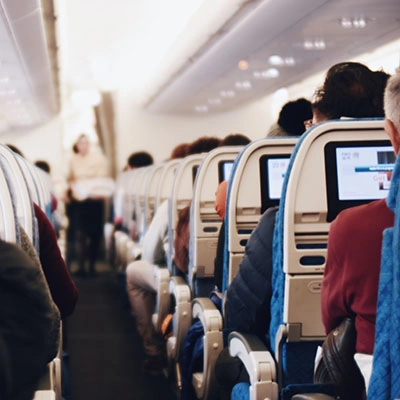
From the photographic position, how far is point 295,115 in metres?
3.94

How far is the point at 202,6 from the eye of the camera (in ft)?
25.5

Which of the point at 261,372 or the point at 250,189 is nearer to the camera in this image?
the point at 261,372

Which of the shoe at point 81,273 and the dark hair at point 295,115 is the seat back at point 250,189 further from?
the shoe at point 81,273

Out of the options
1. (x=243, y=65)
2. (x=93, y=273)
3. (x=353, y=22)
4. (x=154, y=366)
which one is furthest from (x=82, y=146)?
(x=154, y=366)

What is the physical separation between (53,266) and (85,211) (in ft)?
25.5

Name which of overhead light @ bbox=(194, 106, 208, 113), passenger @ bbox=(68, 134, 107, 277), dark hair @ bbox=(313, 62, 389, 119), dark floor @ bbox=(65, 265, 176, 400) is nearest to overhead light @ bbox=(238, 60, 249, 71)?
passenger @ bbox=(68, 134, 107, 277)

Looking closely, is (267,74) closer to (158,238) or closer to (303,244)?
(158,238)

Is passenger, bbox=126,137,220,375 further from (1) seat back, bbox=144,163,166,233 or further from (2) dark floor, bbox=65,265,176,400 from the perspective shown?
(1) seat back, bbox=144,163,166,233

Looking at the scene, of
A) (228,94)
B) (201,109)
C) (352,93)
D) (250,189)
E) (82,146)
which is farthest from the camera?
(201,109)

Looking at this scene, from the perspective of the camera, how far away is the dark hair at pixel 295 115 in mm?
3941

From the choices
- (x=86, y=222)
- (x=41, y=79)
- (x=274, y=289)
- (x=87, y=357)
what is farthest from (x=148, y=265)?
(x=41, y=79)

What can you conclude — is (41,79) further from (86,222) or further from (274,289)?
(274,289)

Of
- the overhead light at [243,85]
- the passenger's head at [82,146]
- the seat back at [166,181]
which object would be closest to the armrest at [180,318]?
the seat back at [166,181]

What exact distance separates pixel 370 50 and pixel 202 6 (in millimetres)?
2246
